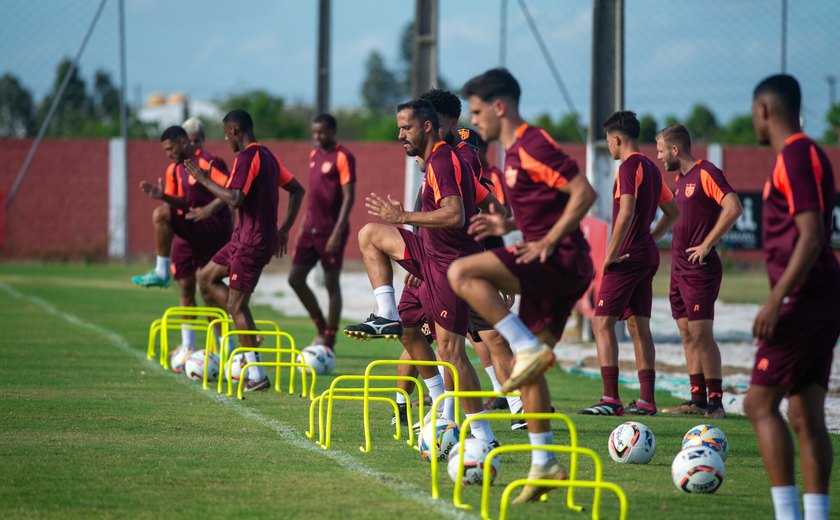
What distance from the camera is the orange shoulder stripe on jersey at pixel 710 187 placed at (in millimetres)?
10203

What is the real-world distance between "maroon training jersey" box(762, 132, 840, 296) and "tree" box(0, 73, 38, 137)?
3359 centimetres

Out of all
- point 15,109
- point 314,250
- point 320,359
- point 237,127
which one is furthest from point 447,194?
point 15,109

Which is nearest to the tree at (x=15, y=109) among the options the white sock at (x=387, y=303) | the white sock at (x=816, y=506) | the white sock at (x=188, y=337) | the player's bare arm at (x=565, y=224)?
the white sock at (x=188, y=337)

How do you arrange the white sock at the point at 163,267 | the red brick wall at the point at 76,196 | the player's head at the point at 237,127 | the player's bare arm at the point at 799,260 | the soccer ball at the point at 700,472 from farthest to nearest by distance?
the red brick wall at the point at 76,196
the white sock at the point at 163,267
the player's head at the point at 237,127
the soccer ball at the point at 700,472
the player's bare arm at the point at 799,260

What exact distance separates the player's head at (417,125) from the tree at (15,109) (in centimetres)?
3047

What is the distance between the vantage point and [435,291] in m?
8.12

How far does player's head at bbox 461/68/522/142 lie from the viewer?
6477 millimetres

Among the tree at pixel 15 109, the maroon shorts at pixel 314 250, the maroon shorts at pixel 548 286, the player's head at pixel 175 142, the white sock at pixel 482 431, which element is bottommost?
the white sock at pixel 482 431

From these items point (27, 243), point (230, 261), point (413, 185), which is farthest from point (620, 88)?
point (27, 243)

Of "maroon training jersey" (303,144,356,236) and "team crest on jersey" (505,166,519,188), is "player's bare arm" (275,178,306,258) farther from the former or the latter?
"team crest on jersey" (505,166,519,188)

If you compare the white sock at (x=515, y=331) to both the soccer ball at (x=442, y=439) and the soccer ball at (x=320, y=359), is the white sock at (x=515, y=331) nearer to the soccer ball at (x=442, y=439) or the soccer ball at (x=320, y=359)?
the soccer ball at (x=442, y=439)

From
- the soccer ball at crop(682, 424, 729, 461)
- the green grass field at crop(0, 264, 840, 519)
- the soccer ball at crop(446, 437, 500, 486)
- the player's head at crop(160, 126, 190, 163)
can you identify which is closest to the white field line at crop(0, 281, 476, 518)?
the green grass field at crop(0, 264, 840, 519)

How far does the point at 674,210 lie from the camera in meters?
10.7

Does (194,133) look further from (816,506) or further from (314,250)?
(816,506)
